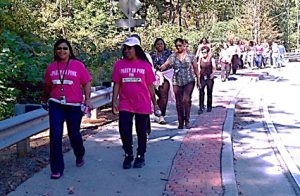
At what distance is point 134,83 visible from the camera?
7.04 m

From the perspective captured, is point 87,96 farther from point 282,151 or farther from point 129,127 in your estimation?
point 282,151

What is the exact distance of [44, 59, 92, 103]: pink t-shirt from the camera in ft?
21.6

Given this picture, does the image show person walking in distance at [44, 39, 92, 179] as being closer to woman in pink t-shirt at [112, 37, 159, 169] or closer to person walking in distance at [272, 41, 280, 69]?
woman in pink t-shirt at [112, 37, 159, 169]

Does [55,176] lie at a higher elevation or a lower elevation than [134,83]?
lower

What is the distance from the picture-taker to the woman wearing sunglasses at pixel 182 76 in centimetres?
1043

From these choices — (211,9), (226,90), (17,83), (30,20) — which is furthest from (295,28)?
(17,83)

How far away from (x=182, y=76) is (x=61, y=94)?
4.26 metres

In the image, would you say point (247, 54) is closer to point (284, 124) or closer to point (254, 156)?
point (284, 124)

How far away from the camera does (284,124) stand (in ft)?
39.9

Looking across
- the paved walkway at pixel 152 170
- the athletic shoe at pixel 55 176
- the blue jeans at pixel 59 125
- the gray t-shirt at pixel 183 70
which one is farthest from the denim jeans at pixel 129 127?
the gray t-shirt at pixel 183 70

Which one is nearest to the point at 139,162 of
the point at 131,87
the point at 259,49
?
the point at 131,87

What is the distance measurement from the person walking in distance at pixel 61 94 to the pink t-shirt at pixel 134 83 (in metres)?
0.56

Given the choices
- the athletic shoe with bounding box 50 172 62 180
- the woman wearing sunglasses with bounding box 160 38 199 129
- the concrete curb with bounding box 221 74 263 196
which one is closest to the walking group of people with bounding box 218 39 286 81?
the woman wearing sunglasses with bounding box 160 38 199 129

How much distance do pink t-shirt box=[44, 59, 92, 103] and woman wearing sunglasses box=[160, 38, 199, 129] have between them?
398cm
